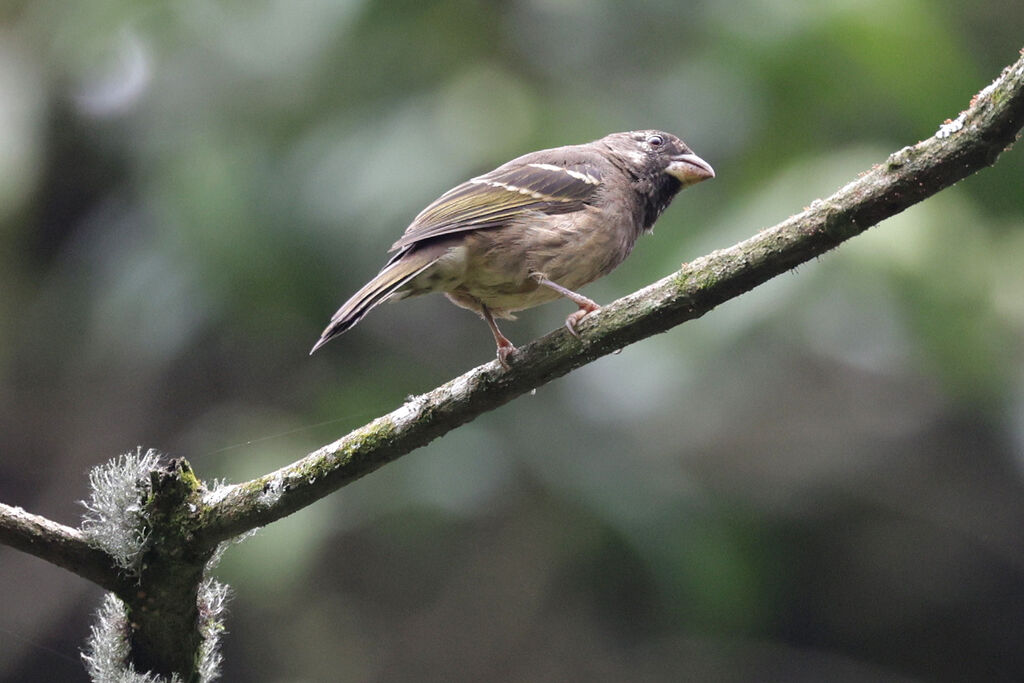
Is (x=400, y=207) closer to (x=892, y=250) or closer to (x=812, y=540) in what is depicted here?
(x=892, y=250)

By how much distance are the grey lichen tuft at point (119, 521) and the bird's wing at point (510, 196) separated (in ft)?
4.63

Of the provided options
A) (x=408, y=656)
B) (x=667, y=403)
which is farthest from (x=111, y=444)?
(x=667, y=403)

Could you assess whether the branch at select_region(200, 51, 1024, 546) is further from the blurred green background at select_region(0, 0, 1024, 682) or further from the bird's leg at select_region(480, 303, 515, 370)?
the blurred green background at select_region(0, 0, 1024, 682)

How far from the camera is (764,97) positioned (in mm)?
5988

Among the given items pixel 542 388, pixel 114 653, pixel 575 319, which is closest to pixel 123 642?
pixel 114 653

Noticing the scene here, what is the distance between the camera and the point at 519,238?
3.77m

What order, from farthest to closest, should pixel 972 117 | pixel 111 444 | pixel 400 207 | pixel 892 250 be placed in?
pixel 111 444 → pixel 400 207 → pixel 892 250 → pixel 972 117

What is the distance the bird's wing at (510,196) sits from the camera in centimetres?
378

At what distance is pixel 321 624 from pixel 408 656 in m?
0.59

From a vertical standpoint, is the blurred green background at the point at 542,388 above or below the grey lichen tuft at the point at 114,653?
above

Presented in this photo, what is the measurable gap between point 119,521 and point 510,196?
6.45 ft

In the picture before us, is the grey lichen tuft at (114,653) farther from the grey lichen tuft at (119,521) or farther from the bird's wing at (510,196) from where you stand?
the bird's wing at (510,196)

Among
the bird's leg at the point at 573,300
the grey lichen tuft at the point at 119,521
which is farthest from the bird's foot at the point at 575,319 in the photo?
the grey lichen tuft at the point at 119,521

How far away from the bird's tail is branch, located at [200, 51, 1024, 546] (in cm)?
50
